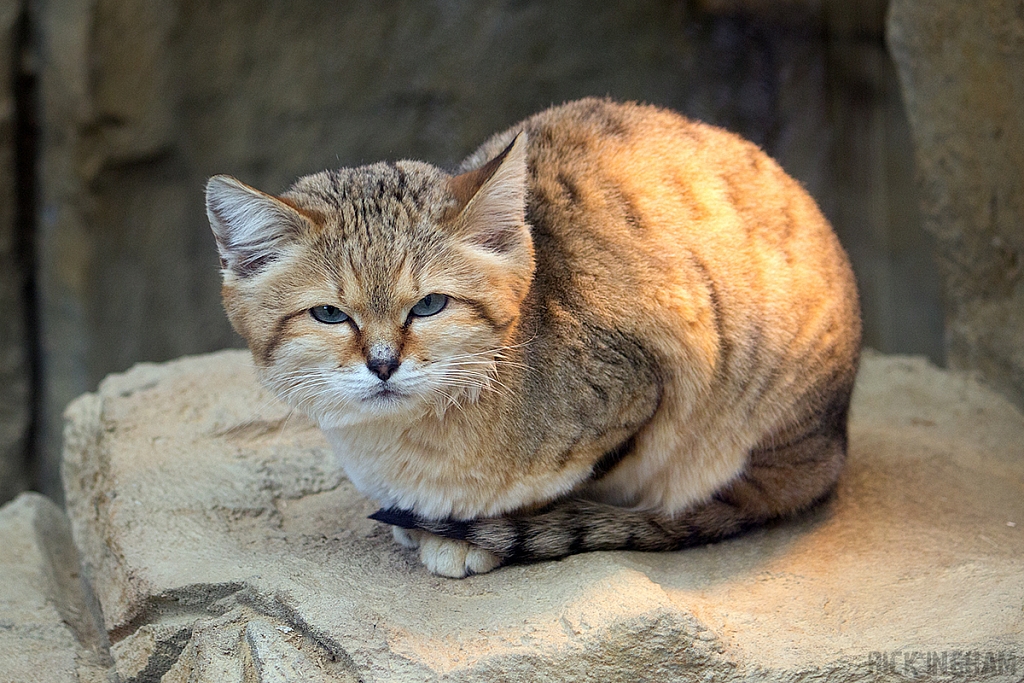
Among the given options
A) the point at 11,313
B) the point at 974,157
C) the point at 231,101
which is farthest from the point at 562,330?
the point at 11,313

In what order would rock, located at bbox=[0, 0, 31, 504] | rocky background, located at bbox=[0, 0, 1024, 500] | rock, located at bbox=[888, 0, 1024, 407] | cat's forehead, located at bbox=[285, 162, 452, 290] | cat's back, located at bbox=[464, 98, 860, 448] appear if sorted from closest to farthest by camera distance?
cat's forehead, located at bbox=[285, 162, 452, 290], cat's back, located at bbox=[464, 98, 860, 448], rock, located at bbox=[888, 0, 1024, 407], rock, located at bbox=[0, 0, 31, 504], rocky background, located at bbox=[0, 0, 1024, 500]

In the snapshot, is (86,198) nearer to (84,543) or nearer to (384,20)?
(384,20)

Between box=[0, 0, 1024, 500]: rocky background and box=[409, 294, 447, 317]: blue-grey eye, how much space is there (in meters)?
3.38

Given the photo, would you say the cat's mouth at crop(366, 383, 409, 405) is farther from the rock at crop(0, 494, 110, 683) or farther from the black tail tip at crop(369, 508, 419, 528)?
the rock at crop(0, 494, 110, 683)

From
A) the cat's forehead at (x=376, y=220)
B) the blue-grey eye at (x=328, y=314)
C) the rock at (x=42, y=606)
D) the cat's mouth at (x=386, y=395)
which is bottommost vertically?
the rock at (x=42, y=606)

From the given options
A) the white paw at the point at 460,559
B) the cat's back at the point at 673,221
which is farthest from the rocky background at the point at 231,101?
the white paw at the point at 460,559

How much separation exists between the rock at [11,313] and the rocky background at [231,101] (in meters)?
0.01

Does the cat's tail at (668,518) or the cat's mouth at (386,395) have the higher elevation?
the cat's mouth at (386,395)

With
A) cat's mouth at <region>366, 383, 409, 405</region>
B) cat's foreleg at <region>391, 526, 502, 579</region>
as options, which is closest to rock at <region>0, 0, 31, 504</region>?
cat's foreleg at <region>391, 526, 502, 579</region>

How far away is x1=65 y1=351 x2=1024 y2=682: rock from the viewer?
269 cm

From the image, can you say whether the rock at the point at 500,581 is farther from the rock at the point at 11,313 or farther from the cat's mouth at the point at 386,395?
the rock at the point at 11,313

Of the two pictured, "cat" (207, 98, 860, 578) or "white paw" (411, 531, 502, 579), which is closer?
"cat" (207, 98, 860, 578)

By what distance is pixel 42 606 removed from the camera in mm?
3496

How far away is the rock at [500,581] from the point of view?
8.82 ft
